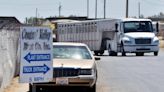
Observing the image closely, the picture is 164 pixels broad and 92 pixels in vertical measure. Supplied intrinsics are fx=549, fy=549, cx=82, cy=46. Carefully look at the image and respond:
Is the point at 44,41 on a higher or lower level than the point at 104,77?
higher

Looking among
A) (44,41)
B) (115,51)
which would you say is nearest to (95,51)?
(115,51)

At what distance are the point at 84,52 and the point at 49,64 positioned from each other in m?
6.05

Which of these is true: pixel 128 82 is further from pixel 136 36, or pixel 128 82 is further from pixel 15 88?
pixel 136 36

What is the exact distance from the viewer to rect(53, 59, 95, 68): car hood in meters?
14.6

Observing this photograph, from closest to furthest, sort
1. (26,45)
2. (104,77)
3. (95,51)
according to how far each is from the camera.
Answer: (26,45) < (104,77) < (95,51)

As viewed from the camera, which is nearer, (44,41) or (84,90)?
(44,41)

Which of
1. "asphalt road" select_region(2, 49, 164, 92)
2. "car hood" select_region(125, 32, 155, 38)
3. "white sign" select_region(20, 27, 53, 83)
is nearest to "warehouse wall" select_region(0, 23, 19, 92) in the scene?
"asphalt road" select_region(2, 49, 164, 92)

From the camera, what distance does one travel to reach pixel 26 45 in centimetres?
1007

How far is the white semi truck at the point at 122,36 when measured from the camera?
126ft

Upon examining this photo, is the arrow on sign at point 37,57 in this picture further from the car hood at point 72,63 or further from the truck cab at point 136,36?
the truck cab at point 136,36

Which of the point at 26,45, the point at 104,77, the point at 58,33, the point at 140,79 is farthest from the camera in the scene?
the point at 58,33

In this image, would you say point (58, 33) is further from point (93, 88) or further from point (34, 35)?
point (34, 35)

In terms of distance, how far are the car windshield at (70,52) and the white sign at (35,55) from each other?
5.42 m

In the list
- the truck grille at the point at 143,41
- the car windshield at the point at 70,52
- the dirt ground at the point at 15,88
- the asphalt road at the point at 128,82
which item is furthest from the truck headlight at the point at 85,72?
the truck grille at the point at 143,41
